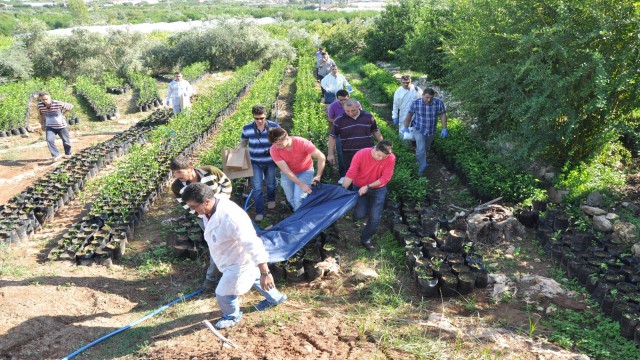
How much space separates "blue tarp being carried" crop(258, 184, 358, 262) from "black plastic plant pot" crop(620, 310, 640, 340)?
10.1ft

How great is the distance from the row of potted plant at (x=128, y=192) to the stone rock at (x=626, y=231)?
6.68 m

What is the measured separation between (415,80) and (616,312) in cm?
1615

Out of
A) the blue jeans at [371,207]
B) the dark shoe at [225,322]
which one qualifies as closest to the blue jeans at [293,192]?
the blue jeans at [371,207]

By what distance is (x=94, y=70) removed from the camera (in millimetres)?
21875

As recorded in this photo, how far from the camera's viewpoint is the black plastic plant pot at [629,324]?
14.5ft

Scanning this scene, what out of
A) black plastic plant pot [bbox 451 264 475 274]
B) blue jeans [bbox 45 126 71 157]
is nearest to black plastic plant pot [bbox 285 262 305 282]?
black plastic plant pot [bbox 451 264 475 274]

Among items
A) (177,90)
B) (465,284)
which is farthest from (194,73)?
(465,284)

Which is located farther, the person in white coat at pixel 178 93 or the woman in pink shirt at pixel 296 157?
the person in white coat at pixel 178 93

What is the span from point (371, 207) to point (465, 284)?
57.7 inches

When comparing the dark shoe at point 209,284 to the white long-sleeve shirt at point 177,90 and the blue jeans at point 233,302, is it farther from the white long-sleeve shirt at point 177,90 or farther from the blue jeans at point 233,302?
the white long-sleeve shirt at point 177,90

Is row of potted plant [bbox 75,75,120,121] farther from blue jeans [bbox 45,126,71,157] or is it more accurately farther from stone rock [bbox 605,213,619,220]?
stone rock [bbox 605,213,619,220]

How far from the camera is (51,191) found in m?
7.98

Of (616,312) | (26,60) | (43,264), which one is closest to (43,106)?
(43,264)

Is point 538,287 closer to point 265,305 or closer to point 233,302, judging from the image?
point 265,305
